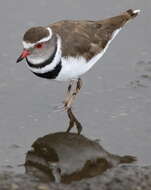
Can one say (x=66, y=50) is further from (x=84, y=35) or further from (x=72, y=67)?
(x=84, y=35)

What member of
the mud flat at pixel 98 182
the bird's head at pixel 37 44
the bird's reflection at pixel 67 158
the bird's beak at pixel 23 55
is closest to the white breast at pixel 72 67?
the bird's head at pixel 37 44

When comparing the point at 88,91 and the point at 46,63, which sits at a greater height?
the point at 46,63

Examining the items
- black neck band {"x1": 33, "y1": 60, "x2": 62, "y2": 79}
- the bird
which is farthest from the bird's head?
black neck band {"x1": 33, "y1": 60, "x2": 62, "y2": 79}

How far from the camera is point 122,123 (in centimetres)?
762

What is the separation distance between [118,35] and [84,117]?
2087mm

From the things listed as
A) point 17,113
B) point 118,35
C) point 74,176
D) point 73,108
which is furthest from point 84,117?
point 118,35

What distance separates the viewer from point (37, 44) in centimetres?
752

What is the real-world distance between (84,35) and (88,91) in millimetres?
710

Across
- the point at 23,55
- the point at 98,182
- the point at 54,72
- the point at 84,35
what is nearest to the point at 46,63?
the point at 54,72

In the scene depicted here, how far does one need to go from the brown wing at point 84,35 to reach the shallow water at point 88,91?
→ 0.50 metres

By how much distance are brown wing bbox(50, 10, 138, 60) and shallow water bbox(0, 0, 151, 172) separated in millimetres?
497

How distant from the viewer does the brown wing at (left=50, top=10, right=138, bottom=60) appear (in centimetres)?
775

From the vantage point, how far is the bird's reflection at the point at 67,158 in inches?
259

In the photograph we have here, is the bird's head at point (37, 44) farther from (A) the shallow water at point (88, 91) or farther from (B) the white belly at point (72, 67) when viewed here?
(A) the shallow water at point (88, 91)
